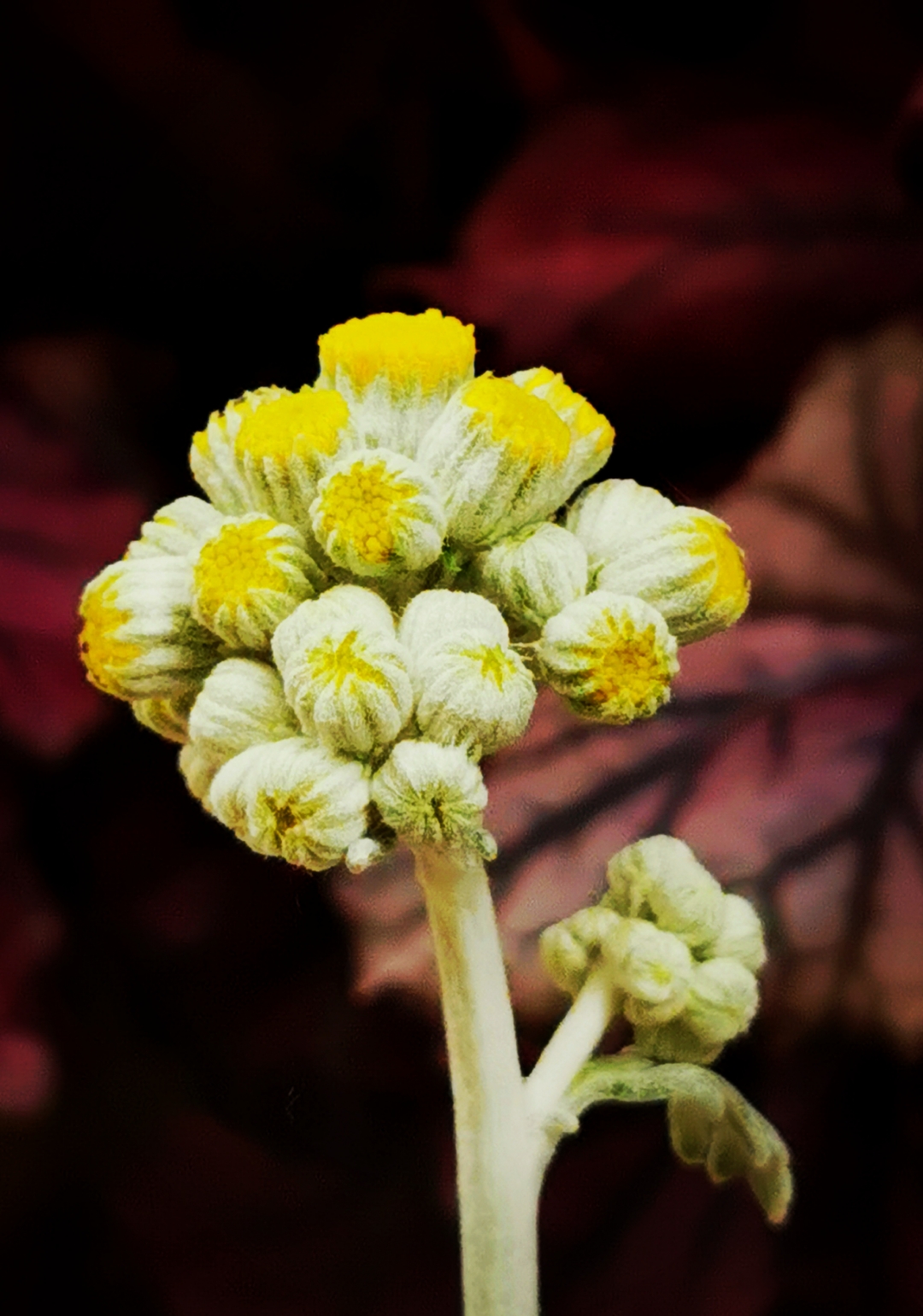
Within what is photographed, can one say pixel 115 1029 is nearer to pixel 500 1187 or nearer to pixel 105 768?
pixel 105 768

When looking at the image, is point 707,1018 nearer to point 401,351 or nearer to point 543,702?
point 401,351

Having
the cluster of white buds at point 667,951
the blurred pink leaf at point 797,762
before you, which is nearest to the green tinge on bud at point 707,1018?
the cluster of white buds at point 667,951

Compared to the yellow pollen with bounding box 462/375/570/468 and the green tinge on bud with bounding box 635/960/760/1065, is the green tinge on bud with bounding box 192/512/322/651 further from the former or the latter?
the green tinge on bud with bounding box 635/960/760/1065

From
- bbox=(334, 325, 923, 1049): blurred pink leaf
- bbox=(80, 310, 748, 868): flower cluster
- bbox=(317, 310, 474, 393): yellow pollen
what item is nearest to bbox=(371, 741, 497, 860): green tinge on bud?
bbox=(80, 310, 748, 868): flower cluster

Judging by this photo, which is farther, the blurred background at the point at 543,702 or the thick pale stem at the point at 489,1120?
the blurred background at the point at 543,702

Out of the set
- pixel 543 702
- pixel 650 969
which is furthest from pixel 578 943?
pixel 543 702

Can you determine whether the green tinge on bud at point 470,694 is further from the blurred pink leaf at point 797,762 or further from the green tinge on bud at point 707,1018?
the blurred pink leaf at point 797,762
